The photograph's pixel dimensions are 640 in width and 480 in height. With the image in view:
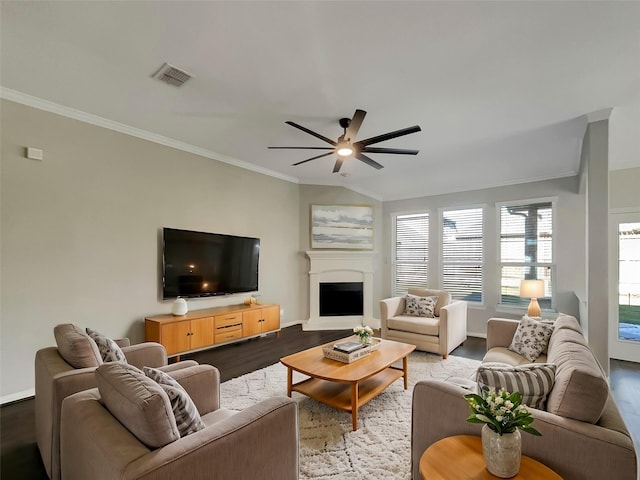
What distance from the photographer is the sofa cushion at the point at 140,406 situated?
4.00 feet

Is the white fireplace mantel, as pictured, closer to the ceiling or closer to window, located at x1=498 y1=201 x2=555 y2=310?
window, located at x1=498 y1=201 x2=555 y2=310

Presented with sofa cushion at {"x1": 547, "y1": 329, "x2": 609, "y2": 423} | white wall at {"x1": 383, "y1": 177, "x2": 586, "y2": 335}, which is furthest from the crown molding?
sofa cushion at {"x1": 547, "y1": 329, "x2": 609, "y2": 423}

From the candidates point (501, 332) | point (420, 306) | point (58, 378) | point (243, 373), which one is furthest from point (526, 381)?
point (420, 306)

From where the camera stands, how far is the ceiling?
81.0 inches

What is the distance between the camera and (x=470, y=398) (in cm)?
147

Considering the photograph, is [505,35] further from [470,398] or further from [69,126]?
[69,126]

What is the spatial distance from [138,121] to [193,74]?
4.77ft

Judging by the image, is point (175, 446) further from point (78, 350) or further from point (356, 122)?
point (356, 122)

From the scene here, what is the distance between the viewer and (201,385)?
2.03 metres

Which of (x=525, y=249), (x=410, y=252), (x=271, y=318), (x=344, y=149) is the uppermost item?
(x=344, y=149)

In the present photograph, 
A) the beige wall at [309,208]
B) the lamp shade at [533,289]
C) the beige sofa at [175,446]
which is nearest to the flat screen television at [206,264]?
the beige wall at [309,208]

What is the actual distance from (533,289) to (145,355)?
4.79m

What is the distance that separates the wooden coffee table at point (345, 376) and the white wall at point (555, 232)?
3.07 meters

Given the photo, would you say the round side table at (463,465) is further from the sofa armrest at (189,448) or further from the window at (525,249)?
the window at (525,249)
